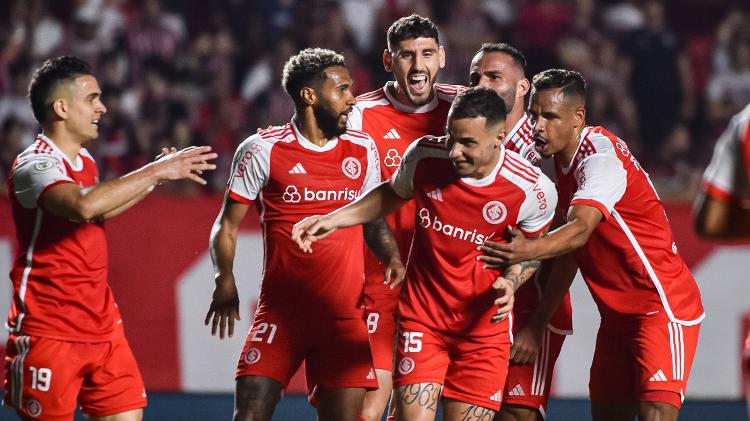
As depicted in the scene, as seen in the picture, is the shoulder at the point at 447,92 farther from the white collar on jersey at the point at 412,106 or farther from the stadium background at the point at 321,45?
the stadium background at the point at 321,45

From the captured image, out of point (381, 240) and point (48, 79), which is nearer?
point (48, 79)

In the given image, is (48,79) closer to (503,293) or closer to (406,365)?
(406,365)

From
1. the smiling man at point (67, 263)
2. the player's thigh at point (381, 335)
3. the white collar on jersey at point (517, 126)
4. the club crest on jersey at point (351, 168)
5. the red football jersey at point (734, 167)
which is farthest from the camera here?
the player's thigh at point (381, 335)

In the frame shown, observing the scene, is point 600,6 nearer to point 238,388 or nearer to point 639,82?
point 639,82

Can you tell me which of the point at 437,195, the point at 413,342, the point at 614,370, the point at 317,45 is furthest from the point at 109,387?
the point at 317,45

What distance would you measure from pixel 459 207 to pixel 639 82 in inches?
248

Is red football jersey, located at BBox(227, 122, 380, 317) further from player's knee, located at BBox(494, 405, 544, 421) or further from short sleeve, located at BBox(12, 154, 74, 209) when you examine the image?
player's knee, located at BBox(494, 405, 544, 421)

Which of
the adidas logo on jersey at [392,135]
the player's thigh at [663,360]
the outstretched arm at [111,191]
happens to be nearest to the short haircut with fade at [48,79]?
the outstretched arm at [111,191]

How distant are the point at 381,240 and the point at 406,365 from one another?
78cm

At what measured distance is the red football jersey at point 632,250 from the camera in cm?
560

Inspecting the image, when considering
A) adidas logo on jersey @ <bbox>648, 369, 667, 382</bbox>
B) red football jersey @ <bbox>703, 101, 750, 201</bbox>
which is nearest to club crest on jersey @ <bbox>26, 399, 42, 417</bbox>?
adidas logo on jersey @ <bbox>648, 369, 667, 382</bbox>

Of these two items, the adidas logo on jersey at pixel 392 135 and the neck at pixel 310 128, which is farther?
the adidas logo on jersey at pixel 392 135

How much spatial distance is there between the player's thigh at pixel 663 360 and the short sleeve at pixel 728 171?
6.73ft

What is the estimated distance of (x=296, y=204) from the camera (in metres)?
5.70
